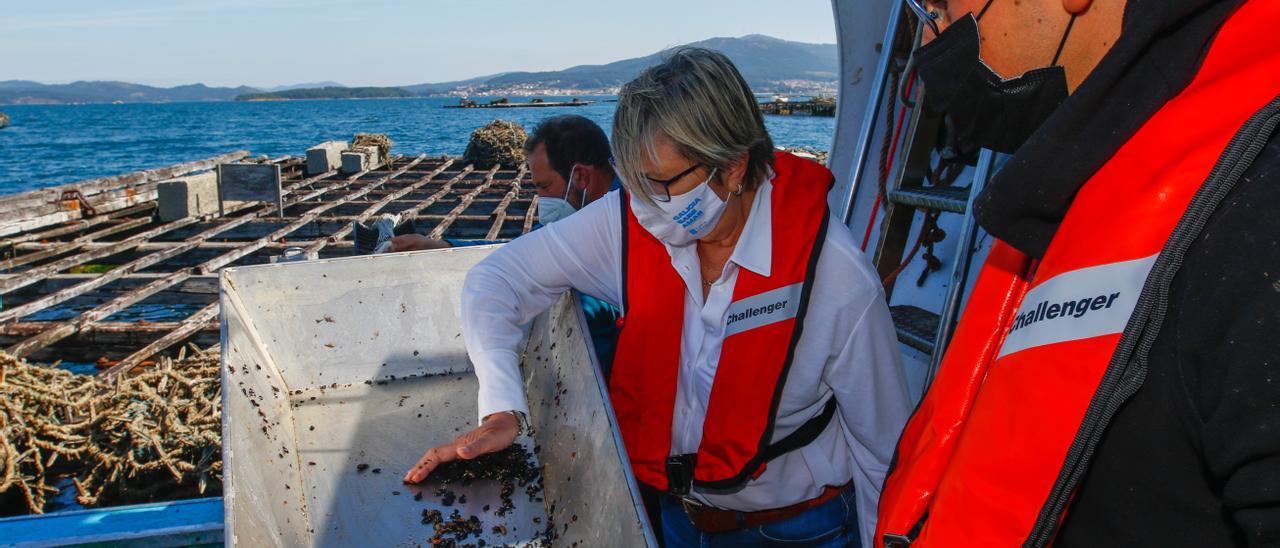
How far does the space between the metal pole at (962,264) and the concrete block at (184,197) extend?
1080 centimetres

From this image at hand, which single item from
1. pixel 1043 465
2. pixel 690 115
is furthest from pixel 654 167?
pixel 1043 465

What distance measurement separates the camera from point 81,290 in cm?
683

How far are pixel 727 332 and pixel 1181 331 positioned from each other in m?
1.13

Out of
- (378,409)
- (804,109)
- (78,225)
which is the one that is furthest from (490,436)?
(804,109)

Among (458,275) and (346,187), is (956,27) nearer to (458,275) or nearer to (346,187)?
(458,275)

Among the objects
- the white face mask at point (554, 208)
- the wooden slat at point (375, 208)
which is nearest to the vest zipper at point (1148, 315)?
the white face mask at point (554, 208)

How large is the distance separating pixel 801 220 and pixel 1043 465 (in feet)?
3.10

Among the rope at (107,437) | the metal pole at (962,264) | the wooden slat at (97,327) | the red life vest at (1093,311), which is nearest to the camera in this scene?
the red life vest at (1093,311)

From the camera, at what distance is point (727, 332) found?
1.86 m

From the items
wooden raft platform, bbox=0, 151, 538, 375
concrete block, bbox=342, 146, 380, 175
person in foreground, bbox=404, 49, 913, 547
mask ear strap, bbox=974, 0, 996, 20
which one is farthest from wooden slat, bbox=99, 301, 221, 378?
concrete block, bbox=342, 146, 380, 175

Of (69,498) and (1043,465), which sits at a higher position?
(1043,465)

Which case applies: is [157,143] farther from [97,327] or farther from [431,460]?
[431,460]

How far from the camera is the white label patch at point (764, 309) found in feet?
5.86

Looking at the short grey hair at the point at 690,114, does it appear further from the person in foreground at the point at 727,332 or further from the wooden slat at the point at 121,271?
the wooden slat at the point at 121,271
